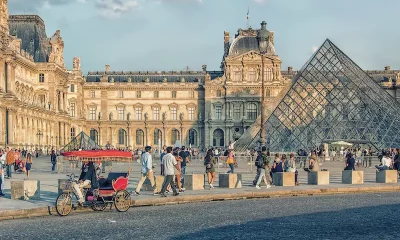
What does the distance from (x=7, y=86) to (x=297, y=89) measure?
79.2ft

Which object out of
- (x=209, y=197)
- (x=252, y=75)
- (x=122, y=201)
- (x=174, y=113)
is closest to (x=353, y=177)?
(x=209, y=197)

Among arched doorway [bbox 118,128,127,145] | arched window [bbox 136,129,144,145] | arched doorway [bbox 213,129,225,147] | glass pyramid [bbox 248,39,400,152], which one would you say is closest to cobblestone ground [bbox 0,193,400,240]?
glass pyramid [bbox 248,39,400,152]

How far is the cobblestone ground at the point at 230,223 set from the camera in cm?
1348

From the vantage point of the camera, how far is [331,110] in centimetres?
5103

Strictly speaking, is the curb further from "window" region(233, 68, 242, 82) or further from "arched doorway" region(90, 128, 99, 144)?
"arched doorway" region(90, 128, 99, 144)

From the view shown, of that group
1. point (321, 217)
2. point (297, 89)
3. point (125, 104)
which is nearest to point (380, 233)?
point (321, 217)

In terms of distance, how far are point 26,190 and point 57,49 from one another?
60838 millimetres

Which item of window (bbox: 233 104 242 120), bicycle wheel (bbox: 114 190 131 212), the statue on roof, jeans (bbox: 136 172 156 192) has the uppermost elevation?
the statue on roof

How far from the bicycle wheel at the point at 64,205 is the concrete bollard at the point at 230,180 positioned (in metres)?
8.63

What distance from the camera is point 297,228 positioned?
14359mm

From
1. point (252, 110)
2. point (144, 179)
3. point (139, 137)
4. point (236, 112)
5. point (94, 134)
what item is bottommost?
point (144, 179)

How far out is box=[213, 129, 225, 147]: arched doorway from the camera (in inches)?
3706

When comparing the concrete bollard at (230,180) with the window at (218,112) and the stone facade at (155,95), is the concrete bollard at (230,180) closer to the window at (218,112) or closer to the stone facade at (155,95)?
the stone facade at (155,95)

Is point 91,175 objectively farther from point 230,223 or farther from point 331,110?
point 331,110
